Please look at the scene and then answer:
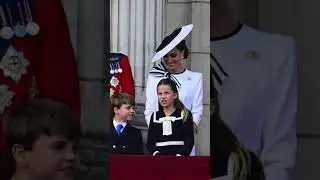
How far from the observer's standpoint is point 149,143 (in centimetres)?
189

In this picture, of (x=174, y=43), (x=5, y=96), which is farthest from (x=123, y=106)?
(x=5, y=96)

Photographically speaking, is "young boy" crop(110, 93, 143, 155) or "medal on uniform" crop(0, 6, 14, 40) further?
"medal on uniform" crop(0, 6, 14, 40)

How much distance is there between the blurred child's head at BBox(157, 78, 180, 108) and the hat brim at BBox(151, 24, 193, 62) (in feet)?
0.25

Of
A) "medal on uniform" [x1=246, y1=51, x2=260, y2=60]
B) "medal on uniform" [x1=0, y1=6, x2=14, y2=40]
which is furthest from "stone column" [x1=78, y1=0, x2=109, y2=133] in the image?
"medal on uniform" [x1=246, y1=51, x2=260, y2=60]

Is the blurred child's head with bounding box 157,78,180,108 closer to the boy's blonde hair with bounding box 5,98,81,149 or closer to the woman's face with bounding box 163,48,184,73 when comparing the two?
the woman's face with bounding box 163,48,184,73

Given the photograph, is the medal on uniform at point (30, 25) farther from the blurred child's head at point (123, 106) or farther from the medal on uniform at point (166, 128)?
the medal on uniform at point (166, 128)

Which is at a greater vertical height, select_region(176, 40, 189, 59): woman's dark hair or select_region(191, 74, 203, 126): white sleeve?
select_region(176, 40, 189, 59): woman's dark hair

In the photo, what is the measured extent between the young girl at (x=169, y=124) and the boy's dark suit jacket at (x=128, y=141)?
3cm

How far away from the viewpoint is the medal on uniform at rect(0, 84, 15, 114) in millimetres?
2006

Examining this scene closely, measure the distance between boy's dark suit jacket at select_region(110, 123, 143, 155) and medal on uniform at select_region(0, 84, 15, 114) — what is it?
1.24 feet

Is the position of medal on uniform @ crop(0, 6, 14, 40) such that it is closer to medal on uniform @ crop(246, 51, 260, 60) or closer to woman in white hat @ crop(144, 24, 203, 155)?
woman in white hat @ crop(144, 24, 203, 155)

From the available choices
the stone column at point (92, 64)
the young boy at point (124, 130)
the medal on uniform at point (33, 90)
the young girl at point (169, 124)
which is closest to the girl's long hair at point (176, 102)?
the young girl at point (169, 124)

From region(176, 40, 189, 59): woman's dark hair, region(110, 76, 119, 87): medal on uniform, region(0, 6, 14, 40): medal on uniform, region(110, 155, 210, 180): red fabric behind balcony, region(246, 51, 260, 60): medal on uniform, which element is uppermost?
region(0, 6, 14, 40): medal on uniform

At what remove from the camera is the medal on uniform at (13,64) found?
2.02 meters
